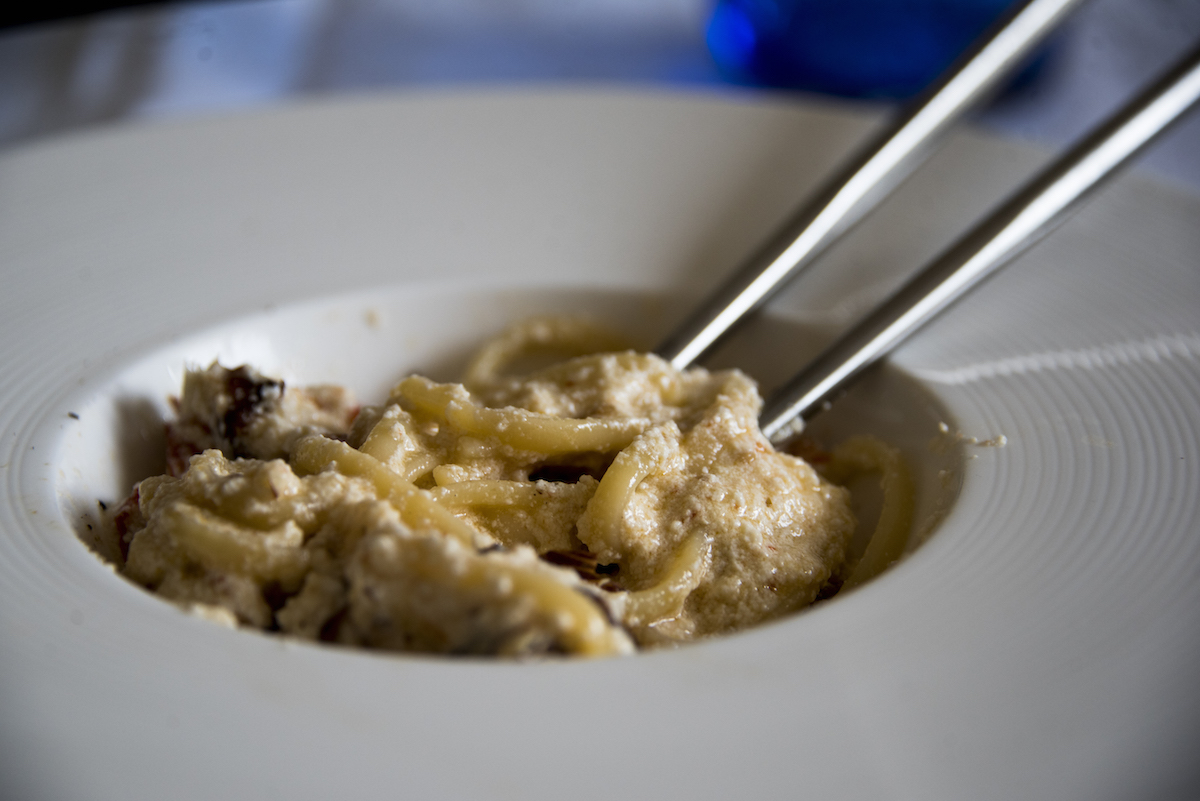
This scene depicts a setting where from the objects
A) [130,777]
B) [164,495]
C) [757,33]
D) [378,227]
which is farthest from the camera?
[757,33]

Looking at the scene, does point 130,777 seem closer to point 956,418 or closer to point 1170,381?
point 956,418

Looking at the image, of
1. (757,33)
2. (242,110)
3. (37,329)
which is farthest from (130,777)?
(757,33)

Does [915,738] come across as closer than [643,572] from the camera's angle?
Yes

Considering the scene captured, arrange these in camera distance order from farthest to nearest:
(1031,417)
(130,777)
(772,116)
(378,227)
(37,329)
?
(772,116) < (378,227) < (37,329) < (1031,417) < (130,777)

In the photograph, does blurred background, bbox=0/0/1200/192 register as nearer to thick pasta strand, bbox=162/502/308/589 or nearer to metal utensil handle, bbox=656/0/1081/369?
metal utensil handle, bbox=656/0/1081/369

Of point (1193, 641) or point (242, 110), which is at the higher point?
point (1193, 641)

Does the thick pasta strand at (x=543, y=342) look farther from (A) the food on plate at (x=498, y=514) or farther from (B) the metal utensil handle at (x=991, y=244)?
(B) the metal utensil handle at (x=991, y=244)

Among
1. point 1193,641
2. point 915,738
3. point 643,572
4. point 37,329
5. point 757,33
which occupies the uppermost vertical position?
point 757,33

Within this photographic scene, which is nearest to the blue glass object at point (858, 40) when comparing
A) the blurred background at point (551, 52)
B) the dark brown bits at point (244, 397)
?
the blurred background at point (551, 52)

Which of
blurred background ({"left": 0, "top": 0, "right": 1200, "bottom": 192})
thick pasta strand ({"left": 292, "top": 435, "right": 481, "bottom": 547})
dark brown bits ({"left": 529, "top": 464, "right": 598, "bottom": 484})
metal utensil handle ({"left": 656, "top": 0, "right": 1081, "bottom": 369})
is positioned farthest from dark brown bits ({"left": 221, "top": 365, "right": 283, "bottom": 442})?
blurred background ({"left": 0, "top": 0, "right": 1200, "bottom": 192})
